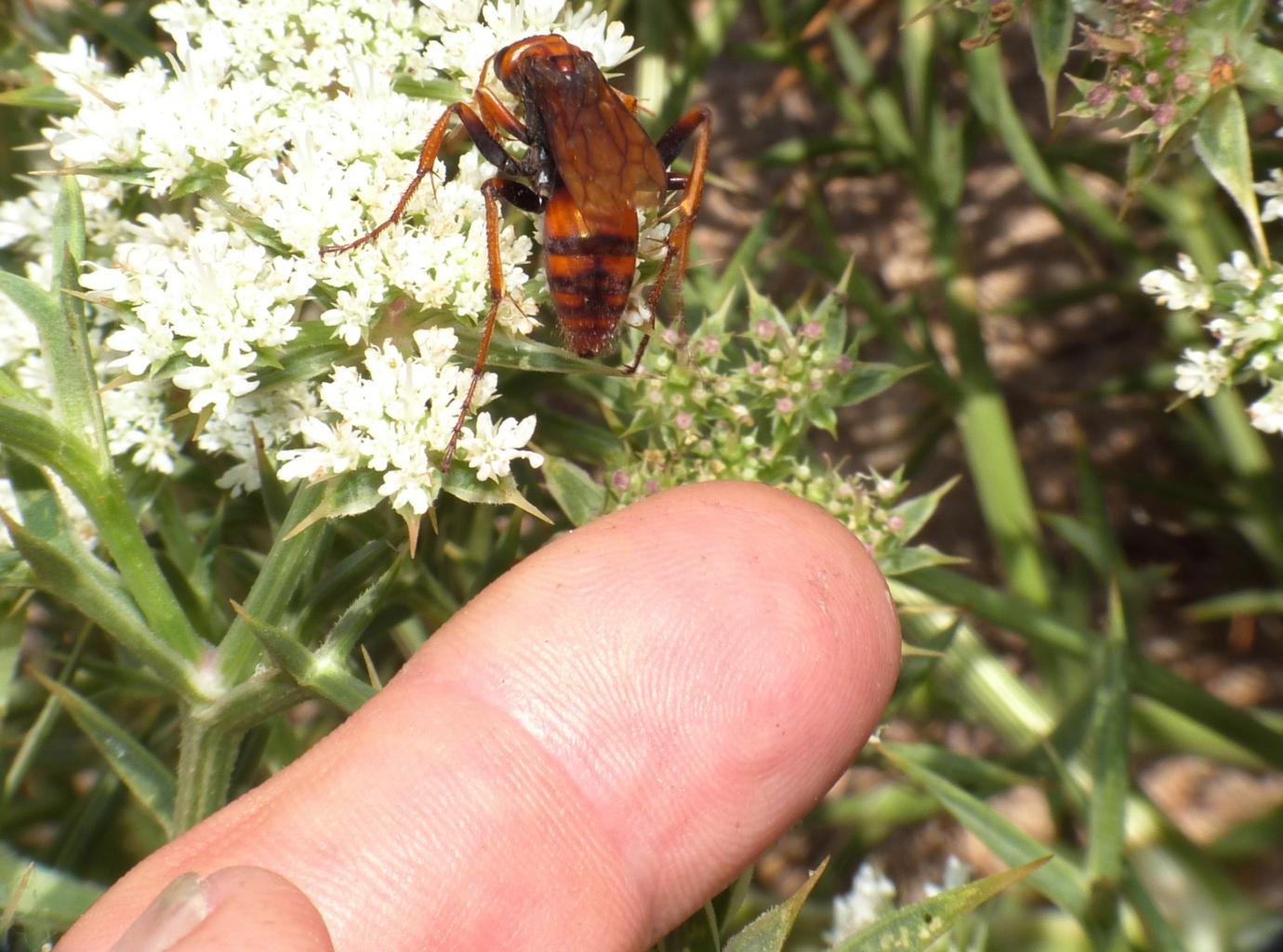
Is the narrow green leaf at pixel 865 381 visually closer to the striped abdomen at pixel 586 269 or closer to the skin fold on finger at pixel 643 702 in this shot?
the skin fold on finger at pixel 643 702

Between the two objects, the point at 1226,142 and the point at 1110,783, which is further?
the point at 1110,783

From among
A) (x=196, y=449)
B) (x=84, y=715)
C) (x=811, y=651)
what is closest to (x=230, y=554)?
(x=196, y=449)

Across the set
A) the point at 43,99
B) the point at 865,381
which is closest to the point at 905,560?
the point at 865,381

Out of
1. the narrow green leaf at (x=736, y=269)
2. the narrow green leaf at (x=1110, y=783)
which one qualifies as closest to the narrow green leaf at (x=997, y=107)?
the narrow green leaf at (x=736, y=269)

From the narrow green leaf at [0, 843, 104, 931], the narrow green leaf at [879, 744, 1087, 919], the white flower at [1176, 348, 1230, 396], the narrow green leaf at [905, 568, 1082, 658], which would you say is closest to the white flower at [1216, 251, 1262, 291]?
the white flower at [1176, 348, 1230, 396]

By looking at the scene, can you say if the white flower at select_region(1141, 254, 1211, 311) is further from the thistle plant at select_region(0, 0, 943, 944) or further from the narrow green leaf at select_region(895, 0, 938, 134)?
the narrow green leaf at select_region(895, 0, 938, 134)

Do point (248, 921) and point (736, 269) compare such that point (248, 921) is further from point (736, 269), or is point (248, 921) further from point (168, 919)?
point (736, 269)
